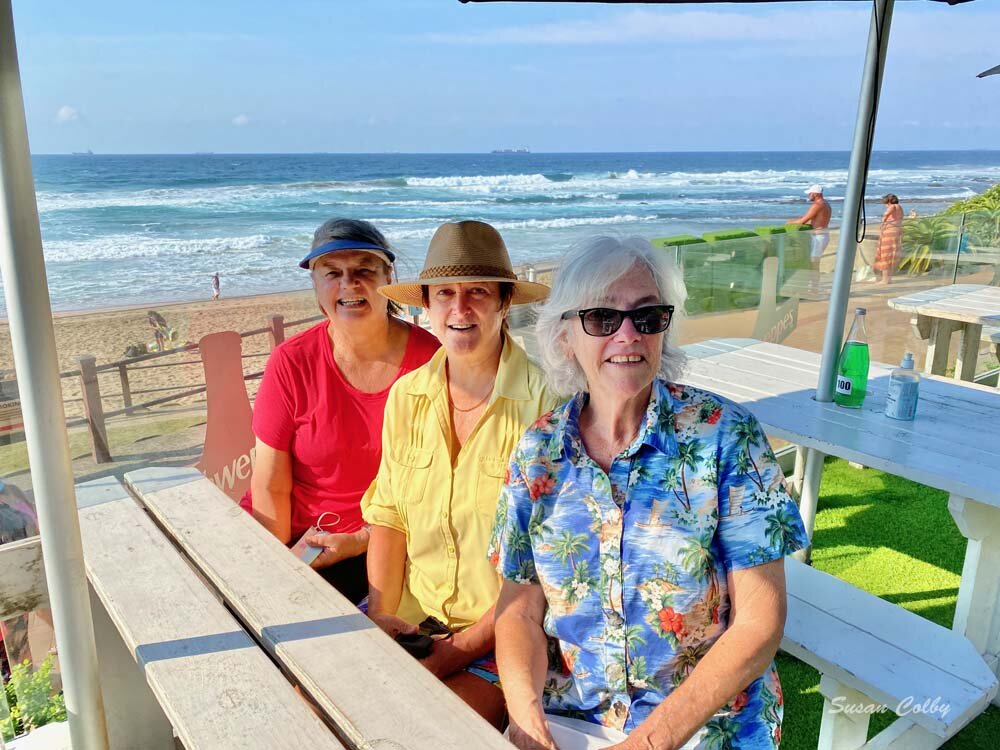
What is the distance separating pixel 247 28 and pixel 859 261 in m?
35.7

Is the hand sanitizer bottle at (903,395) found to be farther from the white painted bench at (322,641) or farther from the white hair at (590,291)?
the white painted bench at (322,641)

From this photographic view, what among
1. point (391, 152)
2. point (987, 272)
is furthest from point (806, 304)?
point (391, 152)

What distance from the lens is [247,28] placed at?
113 ft

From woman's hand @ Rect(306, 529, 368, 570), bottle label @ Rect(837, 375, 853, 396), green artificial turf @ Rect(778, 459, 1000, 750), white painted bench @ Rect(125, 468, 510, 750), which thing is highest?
bottle label @ Rect(837, 375, 853, 396)

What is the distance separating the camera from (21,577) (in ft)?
4.64

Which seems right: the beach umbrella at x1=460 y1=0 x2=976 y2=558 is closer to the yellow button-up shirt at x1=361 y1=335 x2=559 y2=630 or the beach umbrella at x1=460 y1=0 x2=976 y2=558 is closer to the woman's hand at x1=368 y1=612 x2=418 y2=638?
the yellow button-up shirt at x1=361 y1=335 x2=559 y2=630

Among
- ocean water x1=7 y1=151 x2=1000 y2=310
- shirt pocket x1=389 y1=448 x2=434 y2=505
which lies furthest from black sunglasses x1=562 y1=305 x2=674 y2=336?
ocean water x1=7 y1=151 x2=1000 y2=310

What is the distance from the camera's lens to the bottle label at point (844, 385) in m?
2.35

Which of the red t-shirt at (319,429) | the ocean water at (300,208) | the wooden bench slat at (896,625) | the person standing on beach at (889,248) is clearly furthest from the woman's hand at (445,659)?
the ocean water at (300,208)

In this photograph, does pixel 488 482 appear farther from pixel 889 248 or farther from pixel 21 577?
pixel 889 248

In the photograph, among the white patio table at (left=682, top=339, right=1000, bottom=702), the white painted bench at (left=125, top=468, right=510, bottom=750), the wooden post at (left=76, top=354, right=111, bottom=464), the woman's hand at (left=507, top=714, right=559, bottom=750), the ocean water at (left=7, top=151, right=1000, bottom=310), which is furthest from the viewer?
the ocean water at (left=7, top=151, right=1000, bottom=310)

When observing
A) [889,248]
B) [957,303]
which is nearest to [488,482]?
[957,303]

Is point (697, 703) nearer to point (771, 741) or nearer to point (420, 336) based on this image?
point (771, 741)

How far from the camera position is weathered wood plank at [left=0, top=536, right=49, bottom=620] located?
4.59 ft
